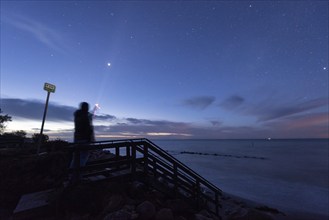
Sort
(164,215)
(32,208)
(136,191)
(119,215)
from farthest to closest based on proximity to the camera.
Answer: (136,191)
(164,215)
(32,208)
(119,215)

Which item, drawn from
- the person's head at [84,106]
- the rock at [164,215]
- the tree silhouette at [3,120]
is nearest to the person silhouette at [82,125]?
the person's head at [84,106]

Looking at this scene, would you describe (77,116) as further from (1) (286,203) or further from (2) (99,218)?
(1) (286,203)

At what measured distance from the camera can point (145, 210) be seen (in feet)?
17.1

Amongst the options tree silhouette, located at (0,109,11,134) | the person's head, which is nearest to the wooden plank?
the person's head

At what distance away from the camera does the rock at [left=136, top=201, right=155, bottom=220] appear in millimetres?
5109

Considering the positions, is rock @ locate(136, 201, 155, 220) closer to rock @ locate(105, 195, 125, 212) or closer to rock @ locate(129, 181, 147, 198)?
rock @ locate(105, 195, 125, 212)

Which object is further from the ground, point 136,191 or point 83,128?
point 83,128

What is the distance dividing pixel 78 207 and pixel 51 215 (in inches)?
26.4

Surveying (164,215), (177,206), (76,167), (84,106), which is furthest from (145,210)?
(84,106)

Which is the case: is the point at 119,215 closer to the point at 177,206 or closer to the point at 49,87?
the point at 177,206

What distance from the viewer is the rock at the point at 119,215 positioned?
15.2 ft

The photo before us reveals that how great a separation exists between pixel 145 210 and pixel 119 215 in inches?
30.7

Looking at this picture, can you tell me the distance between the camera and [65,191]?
5270 mm

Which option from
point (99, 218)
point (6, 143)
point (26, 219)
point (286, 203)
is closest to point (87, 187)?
point (99, 218)
